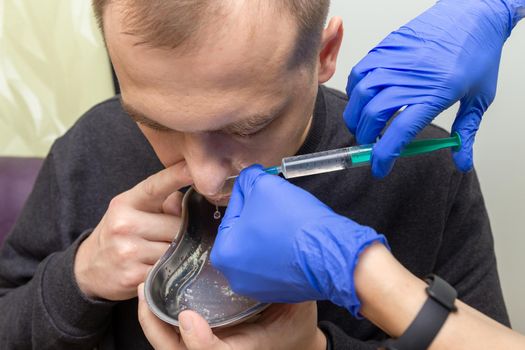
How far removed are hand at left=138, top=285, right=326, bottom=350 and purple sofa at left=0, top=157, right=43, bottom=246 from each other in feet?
2.82

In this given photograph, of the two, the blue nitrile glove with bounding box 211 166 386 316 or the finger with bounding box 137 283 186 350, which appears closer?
the blue nitrile glove with bounding box 211 166 386 316

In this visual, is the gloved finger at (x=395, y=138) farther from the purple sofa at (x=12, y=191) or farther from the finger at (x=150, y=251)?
the purple sofa at (x=12, y=191)

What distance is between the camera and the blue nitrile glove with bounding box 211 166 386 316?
634 millimetres

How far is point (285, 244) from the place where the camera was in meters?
0.69

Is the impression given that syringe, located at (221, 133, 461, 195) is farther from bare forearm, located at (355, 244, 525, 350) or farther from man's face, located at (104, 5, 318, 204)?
bare forearm, located at (355, 244, 525, 350)

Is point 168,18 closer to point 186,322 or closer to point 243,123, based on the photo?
point 243,123

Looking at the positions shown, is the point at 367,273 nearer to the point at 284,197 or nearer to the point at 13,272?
the point at 284,197

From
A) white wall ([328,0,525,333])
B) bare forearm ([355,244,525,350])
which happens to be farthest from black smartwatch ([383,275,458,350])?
white wall ([328,0,525,333])

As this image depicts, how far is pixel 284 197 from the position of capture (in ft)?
2.41

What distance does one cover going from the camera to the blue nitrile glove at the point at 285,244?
634 millimetres

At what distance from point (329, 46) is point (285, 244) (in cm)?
41

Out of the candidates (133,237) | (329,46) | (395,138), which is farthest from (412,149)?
(133,237)

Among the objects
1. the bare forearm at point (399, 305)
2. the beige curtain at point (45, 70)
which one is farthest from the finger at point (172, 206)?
the beige curtain at point (45, 70)

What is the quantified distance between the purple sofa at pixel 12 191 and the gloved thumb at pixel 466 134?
1179mm
